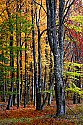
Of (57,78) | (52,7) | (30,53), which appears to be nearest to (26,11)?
(30,53)

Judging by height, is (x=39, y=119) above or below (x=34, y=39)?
below

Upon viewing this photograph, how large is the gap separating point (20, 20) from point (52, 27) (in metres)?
5.70

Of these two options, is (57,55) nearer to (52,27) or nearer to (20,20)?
(52,27)

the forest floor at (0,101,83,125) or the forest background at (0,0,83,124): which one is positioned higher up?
the forest background at (0,0,83,124)

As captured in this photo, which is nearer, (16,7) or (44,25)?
(16,7)

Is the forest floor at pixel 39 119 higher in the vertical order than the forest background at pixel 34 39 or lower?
lower

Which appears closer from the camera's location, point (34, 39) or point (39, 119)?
point (39, 119)

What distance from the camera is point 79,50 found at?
34.1m

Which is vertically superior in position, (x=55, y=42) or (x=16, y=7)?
(x=16, y=7)

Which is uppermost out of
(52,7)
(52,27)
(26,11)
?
(26,11)

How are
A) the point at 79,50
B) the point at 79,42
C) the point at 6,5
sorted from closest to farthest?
the point at 6,5 → the point at 79,42 → the point at 79,50

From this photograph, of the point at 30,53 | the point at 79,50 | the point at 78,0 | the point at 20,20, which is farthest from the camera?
the point at 30,53

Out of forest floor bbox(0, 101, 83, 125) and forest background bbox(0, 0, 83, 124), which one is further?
forest background bbox(0, 0, 83, 124)

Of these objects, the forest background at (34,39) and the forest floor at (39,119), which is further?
the forest background at (34,39)
